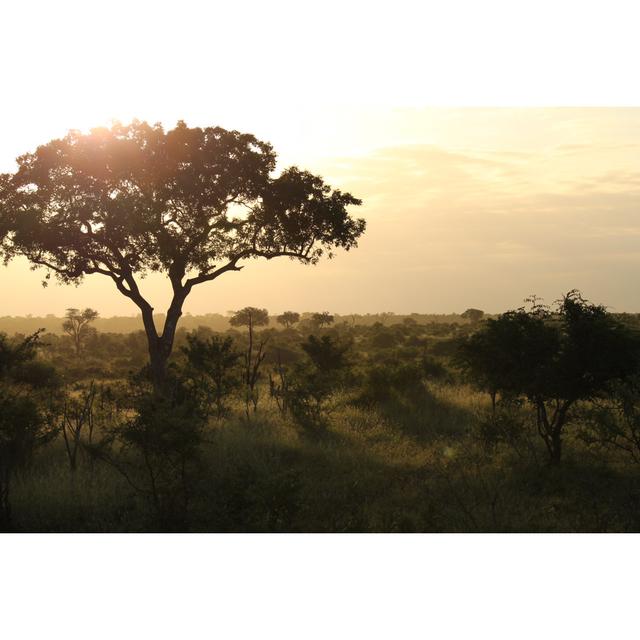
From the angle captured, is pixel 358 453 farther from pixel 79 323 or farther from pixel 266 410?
pixel 79 323

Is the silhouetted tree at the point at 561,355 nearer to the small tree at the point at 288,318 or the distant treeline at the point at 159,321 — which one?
the small tree at the point at 288,318

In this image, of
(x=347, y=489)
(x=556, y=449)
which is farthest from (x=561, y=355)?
(x=347, y=489)

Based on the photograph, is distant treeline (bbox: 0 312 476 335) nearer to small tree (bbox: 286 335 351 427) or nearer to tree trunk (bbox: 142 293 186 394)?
small tree (bbox: 286 335 351 427)

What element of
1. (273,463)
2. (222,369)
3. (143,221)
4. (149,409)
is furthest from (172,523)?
(143,221)

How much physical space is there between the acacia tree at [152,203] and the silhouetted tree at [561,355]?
8.90 metres

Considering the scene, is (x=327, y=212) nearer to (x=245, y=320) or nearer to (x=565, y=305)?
(x=565, y=305)

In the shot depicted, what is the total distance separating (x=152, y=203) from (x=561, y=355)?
12164 mm

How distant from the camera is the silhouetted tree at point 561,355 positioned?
14.7 m

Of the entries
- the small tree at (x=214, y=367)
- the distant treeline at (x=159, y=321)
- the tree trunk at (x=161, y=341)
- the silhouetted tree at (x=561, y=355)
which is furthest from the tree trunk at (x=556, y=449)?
the distant treeline at (x=159, y=321)

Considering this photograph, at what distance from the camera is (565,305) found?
602 inches

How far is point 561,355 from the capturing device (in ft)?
49.9

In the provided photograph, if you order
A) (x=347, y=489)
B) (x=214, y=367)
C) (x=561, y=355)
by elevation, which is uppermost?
(x=561, y=355)

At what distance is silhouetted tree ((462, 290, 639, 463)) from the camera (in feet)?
48.4

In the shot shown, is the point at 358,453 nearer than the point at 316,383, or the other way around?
the point at 358,453
